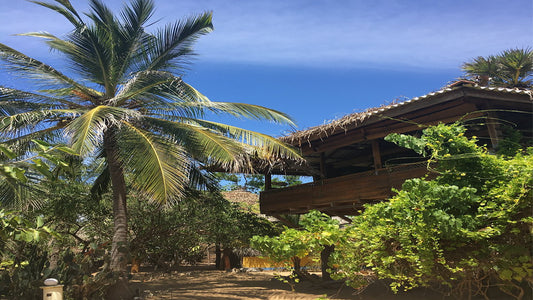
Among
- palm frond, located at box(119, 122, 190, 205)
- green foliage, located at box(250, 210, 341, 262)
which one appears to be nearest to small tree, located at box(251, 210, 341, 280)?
green foliage, located at box(250, 210, 341, 262)

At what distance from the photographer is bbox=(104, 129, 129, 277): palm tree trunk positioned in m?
7.63

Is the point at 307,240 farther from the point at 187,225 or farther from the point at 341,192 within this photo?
the point at 187,225

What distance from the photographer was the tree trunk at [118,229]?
7527 mm

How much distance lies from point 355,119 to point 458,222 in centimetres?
446

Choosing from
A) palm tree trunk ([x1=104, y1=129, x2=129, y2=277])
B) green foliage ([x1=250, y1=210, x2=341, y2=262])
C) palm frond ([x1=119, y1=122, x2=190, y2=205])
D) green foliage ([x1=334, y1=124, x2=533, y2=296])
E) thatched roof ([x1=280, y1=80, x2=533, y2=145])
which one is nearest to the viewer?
green foliage ([x1=334, y1=124, x2=533, y2=296])

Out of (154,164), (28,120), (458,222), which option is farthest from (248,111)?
(458,222)

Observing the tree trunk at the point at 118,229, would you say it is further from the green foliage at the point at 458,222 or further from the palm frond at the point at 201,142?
the green foliage at the point at 458,222

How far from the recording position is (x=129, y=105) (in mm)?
8656

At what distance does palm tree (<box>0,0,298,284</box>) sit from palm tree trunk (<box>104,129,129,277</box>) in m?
0.02

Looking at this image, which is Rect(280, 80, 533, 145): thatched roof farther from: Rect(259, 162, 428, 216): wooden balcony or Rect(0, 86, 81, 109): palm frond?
Rect(0, 86, 81, 109): palm frond

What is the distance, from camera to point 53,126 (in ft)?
26.9

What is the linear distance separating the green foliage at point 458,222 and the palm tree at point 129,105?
3378 millimetres

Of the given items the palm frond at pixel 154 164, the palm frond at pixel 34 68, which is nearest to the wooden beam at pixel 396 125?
the palm frond at pixel 154 164

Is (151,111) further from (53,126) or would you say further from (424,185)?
(424,185)
